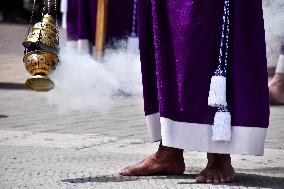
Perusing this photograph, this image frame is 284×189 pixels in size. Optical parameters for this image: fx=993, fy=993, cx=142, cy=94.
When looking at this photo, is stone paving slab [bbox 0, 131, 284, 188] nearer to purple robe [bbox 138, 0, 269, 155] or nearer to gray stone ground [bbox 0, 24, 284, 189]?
gray stone ground [bbox 0, 24, 284, 189]

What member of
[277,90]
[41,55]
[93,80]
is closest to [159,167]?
[41,55]

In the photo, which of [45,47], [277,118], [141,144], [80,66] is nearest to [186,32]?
[45,47]

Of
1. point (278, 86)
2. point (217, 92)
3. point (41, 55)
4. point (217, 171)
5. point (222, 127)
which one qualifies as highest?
point (41, 55)

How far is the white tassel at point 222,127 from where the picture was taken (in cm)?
433

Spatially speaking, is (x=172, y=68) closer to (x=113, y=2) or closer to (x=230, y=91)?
(x=230, y=91)

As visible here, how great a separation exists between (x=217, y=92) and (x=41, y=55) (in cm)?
101

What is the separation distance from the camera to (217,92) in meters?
4.32

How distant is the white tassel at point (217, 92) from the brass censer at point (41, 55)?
906 millimetres

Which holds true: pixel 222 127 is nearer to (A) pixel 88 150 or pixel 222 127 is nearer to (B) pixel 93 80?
(A) pixel 88 150

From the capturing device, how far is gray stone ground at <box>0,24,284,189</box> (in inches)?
176

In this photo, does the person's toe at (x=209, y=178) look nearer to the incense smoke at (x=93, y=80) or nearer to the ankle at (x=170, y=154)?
the ankle at (x=170, y=154)

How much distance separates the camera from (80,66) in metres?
8.69

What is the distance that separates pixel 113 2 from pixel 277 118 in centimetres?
256

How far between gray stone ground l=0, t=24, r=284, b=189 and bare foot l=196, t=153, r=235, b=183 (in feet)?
0.15
